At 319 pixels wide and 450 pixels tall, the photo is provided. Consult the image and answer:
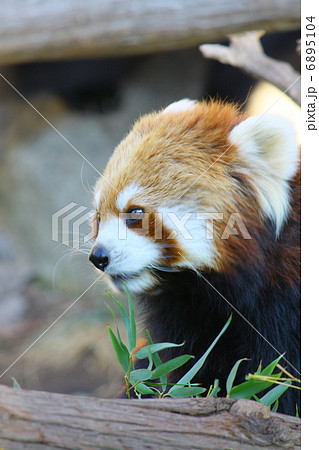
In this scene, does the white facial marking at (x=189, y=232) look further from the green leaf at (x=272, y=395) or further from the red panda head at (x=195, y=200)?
the green leaf at (x=272, y=395)

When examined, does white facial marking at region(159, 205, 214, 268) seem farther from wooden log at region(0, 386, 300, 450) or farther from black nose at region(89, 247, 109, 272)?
wooden log at region(0, 386, 300, 450)

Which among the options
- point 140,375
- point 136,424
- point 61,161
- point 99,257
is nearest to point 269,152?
point 99,257

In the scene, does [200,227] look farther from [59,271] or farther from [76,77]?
[76,77]

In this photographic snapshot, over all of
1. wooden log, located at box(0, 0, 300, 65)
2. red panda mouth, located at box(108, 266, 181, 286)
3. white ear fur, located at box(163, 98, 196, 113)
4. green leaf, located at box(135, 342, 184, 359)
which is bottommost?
green leaf, located at box(135, 342, 184, 359)

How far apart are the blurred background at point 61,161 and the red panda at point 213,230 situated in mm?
736

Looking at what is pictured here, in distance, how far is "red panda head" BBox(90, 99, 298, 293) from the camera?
4.42 ft

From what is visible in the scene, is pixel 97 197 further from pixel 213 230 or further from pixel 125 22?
pixel 125 22

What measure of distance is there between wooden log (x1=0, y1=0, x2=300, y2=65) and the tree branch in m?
0.05

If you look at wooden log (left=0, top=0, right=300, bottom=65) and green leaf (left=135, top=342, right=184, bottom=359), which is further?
wooden log (left=0, top=0, right=300, bottom=65)

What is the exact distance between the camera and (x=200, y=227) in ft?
4.39

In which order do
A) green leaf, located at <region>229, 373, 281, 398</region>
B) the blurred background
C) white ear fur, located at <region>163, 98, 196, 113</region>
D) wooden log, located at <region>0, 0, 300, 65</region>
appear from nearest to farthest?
green leaf, located at <region>229, 373, 281, 398</region>
white ear fur, located at <region>163, 98, 196, 113</region>
wooden log, located at <region>0, 0, 300, 65</region>
the blurred background

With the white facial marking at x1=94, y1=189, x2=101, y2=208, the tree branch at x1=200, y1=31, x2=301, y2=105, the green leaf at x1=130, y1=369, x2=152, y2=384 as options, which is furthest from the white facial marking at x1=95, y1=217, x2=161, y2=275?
the tree branch at x1=200, y1=31, x2=301, y2=105

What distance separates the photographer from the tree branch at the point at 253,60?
2.05m
